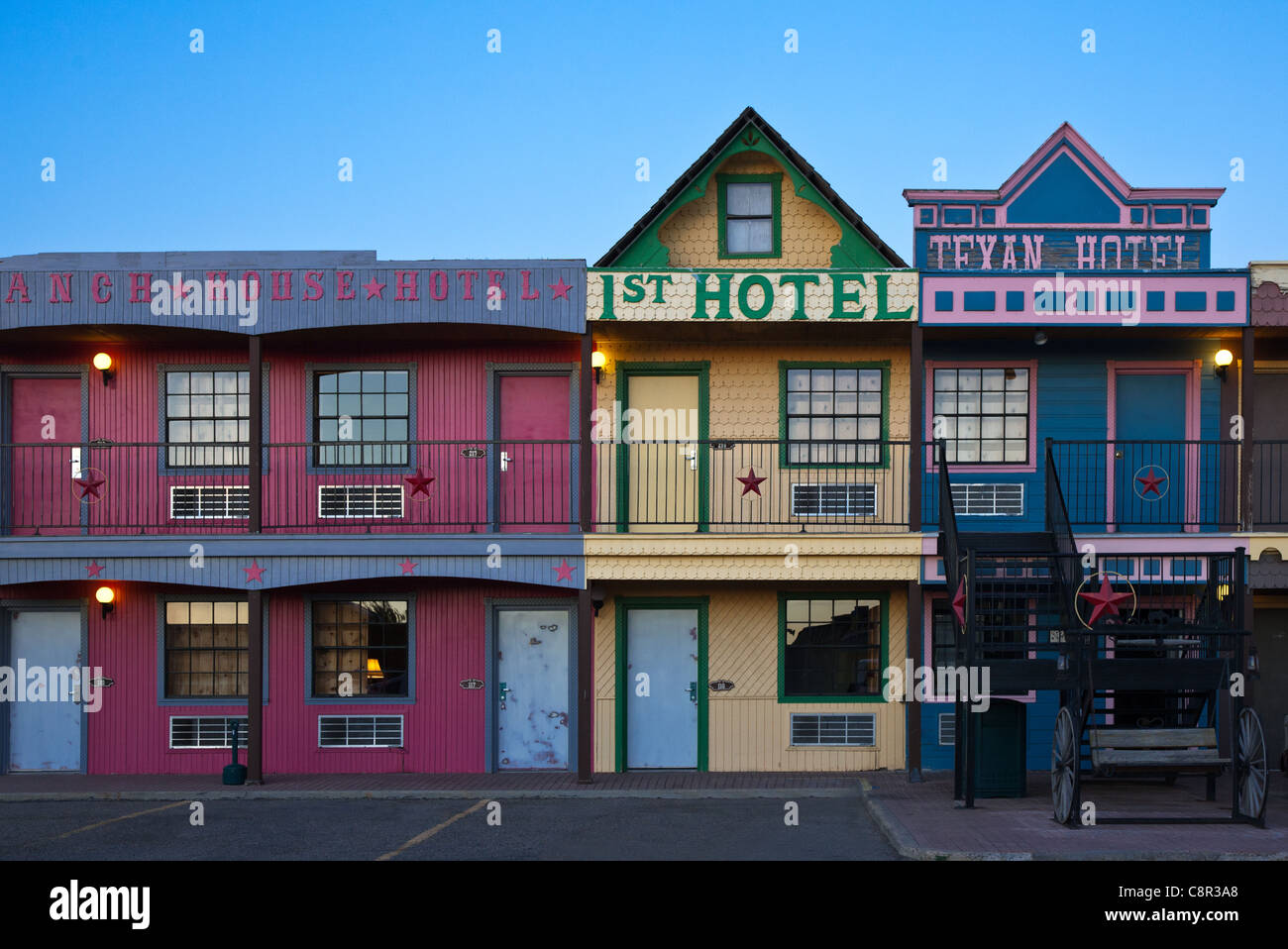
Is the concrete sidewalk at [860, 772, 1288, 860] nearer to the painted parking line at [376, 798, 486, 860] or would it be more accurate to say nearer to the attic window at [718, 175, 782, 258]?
the painted parking line at [376, 798, 486, 860]

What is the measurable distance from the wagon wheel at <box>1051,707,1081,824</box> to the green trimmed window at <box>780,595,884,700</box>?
414cm

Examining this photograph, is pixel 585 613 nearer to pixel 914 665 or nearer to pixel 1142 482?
pixel 914 665

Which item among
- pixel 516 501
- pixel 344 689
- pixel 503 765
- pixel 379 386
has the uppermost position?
pixel 379 386

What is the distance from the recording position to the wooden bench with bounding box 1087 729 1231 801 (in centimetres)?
1173

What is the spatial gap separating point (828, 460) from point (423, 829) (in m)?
7.08

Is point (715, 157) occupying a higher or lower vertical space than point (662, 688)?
higher

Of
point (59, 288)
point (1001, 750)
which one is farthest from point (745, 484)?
point (59, 288)

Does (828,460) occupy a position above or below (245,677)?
above

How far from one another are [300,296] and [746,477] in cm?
608

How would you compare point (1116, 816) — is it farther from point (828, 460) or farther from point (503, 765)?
point (503, 765)

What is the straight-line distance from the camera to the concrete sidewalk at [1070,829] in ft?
33.7

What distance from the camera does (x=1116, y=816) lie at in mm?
11852

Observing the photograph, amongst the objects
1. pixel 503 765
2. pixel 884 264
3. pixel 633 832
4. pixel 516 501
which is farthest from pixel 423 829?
pixel 884 264

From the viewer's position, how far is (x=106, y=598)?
15.9 metres
